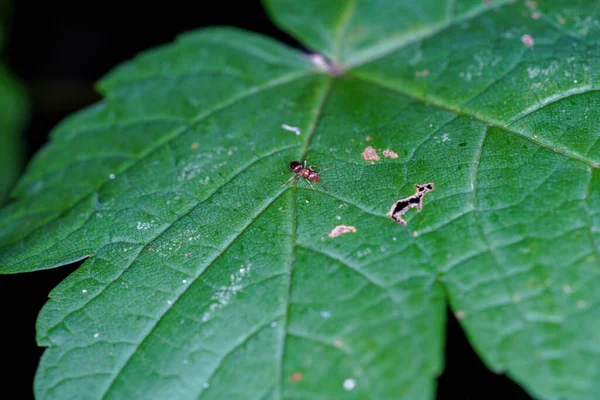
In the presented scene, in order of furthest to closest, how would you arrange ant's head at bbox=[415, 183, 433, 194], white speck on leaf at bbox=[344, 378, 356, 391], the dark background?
the dark background < ant's head at bbox=[415, 183, 433, 194] < white speck on leaf at bbox=[344, 378, 356, 391]

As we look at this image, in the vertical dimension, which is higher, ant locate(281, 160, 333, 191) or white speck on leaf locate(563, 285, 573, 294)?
ant locate(281, 160, 333, 191)

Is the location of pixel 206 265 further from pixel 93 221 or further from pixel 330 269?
pixel 93 221

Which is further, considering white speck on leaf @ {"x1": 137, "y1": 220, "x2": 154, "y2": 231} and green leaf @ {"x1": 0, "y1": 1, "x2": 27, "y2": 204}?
green leaf @ {"x1": 0, "y1": 1, "x2": 27, "y2": 204}

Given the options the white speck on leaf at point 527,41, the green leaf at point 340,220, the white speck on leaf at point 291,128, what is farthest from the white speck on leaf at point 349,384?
the white speck on leaf at point 527,41

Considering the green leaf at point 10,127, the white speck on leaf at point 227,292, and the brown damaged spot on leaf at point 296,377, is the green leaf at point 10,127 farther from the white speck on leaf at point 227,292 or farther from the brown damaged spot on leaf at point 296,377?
the brown damaged spot on leaf at point 296,377

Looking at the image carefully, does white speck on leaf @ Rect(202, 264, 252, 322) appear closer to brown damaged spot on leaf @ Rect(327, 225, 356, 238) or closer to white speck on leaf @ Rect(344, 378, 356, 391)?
brown damaged spot on leaf @ Rect(327, 225, 356, 238)

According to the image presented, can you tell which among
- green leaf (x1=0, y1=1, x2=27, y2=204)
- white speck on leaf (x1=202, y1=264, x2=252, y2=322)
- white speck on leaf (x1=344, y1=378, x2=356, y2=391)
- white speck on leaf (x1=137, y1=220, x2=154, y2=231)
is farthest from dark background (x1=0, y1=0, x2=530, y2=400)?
white speck on leaf (x1=344, y1=378, x2=356, y2=391)
